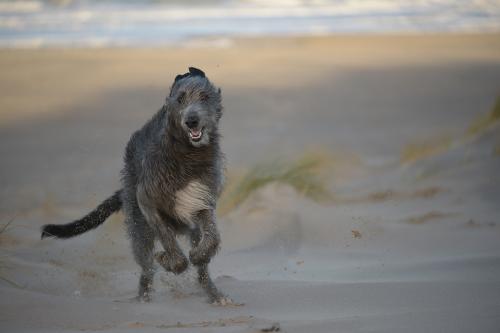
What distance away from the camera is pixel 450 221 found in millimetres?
9281

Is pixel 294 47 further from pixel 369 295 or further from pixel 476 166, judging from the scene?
pixel 369 295

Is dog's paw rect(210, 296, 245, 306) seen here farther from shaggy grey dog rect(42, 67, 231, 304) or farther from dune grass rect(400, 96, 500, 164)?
dune grass rect(400, 96, 500, 164)

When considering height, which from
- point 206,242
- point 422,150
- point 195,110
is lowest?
point 206,242

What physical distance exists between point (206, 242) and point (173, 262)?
288mm

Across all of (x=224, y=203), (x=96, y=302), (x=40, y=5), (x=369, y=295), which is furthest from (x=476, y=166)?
(x=40, y=5)

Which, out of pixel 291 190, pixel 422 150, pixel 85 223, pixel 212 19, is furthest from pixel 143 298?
pixel 212 19

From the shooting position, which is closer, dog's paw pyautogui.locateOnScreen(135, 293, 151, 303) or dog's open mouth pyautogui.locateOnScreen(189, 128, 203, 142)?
dog's open mouth pyautogui.locateOnScreen(189, 128, 203, 142)

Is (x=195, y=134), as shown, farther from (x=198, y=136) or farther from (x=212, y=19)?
(x=212, y=19)

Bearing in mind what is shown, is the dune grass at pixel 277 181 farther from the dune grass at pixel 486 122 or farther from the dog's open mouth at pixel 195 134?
the dog's open mouth at pixel 195 134

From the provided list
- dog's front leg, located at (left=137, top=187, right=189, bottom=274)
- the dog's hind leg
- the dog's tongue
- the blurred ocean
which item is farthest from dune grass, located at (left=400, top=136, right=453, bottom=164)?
the blurred ocean

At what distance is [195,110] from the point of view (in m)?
6.50

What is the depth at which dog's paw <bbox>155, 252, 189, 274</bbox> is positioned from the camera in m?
6.68

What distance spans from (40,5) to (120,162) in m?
19.1

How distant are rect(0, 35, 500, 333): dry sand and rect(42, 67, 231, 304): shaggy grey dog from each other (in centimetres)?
41
